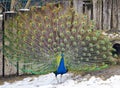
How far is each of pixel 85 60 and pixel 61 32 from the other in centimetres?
78

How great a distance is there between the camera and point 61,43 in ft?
21.8

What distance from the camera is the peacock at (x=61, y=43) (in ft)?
22.0

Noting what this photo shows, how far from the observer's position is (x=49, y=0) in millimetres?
10484

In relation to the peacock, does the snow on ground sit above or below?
below

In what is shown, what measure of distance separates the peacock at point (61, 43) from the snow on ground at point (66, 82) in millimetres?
263

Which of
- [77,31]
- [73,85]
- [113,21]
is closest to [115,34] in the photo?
[113,21]

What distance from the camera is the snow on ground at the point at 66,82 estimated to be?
6393 millimetres

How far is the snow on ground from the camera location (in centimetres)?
639

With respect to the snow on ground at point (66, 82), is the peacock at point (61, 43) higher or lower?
higher

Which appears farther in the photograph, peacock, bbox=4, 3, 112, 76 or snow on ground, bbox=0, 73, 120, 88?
peacock, bbox=4, 3, 112, 76

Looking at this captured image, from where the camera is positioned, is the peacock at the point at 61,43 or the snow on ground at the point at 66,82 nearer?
the snow on ground at the point at 66,82

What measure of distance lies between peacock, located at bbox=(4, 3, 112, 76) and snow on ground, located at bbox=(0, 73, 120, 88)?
0.26 metres

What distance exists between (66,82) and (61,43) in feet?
2.78

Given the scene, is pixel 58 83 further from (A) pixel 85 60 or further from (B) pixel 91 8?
(B) pixel 91 8
